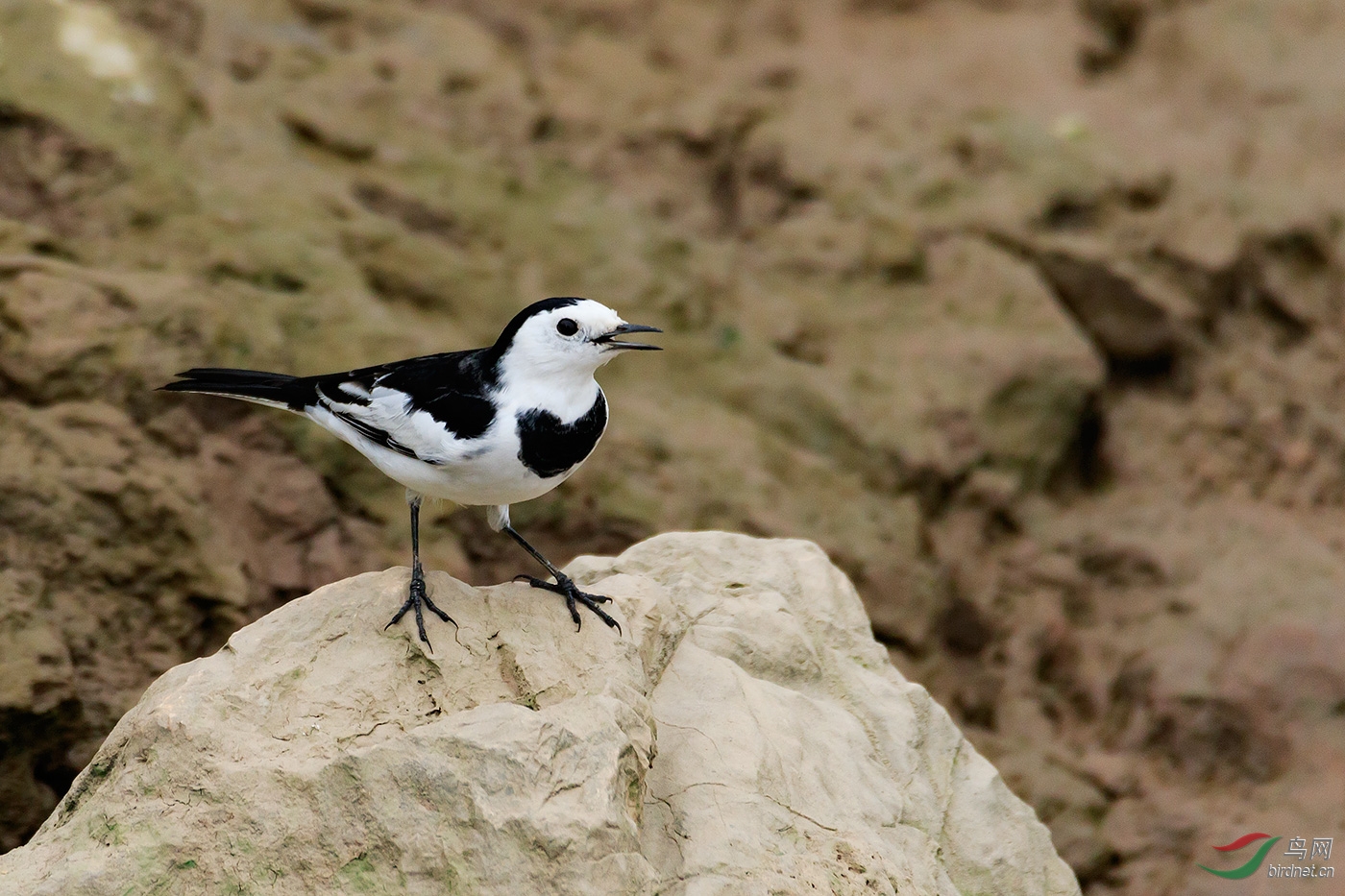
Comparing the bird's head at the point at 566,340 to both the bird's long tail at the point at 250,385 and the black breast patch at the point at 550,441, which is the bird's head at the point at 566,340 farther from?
the bird's long tail at the point at 250,385

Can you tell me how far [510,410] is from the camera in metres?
4.57

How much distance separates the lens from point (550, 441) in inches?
181

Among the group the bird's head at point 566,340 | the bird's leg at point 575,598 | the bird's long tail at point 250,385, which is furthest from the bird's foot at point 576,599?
the bird's long tail at point 250,385

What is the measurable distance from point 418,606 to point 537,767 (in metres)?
0.84

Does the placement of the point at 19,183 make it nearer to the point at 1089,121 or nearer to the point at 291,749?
the point at 291,749

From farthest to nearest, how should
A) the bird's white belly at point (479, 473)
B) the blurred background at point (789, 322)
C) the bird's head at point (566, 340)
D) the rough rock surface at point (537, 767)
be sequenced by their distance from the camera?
the blurred background at point (789, 322)
the bird's head at point (566, 340)
the bird's white belly at point (479, 473)
the rough rock surface at point (537, 767)

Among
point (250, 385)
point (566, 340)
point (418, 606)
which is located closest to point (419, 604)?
point (418, 606)

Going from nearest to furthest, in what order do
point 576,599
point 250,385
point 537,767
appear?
1. point 537,767
2. point 576,599
3. point 250,385

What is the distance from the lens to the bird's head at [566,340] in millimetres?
4680

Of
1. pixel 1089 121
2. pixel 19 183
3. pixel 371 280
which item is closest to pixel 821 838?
pixel 371 280

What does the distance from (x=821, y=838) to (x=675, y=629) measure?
1015 millimetres

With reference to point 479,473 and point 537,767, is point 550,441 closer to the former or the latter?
point 479,473

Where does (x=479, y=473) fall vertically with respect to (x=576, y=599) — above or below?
above

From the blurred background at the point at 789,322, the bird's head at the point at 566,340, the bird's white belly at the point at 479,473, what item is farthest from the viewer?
the blurred background at the point at 789,322
